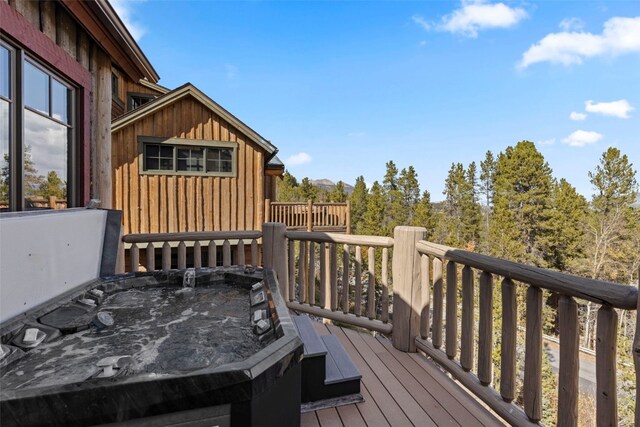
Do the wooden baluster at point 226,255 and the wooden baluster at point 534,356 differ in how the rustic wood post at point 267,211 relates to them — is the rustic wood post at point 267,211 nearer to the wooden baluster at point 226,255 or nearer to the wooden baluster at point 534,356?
the wooden baluster at point 226,255

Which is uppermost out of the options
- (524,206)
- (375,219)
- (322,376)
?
(524,206)

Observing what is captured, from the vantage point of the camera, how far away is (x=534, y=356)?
168 cm

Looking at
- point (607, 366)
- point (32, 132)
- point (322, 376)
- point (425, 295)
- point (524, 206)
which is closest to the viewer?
point (607, 366)

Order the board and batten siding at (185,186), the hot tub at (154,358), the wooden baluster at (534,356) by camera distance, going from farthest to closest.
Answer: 1. the board and batten siding at (185,186)
2. the wooden baluster at (534,356)
3. the hot tub at (154,358)

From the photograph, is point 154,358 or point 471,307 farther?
point 471,307

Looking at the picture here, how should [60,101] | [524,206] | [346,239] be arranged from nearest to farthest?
[60,101], [346,239], [524,206]

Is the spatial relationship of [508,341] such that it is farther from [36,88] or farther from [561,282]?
[36,88]

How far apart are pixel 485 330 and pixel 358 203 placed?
96.6ft

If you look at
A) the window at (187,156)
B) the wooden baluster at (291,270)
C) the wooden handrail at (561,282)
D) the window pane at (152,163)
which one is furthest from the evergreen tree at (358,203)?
the wooden handrail at (561,282)

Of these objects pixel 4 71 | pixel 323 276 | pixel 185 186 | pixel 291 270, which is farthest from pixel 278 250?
pixel 185 186

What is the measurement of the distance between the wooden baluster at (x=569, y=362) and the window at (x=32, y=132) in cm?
318

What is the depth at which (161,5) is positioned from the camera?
5.25 meters

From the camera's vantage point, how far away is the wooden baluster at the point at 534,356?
166cm

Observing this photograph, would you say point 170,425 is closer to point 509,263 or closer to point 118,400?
point 118,400
